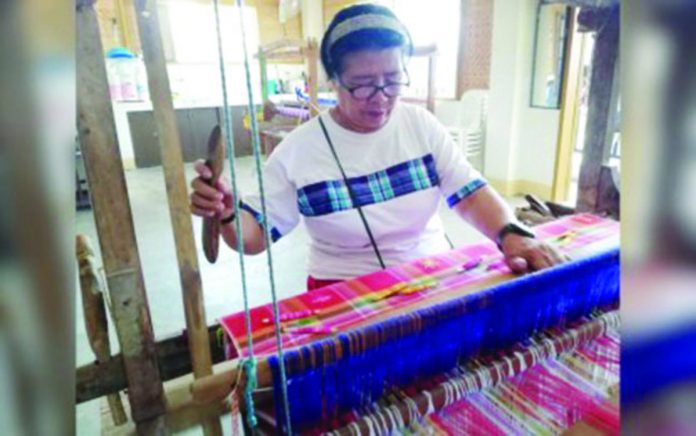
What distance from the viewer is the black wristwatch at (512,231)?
109 centimetres

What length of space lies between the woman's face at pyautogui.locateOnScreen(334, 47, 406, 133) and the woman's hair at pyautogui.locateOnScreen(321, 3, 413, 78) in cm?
2

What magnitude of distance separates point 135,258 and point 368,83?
2.44ft

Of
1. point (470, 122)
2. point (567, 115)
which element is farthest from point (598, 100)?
point (470, 122)

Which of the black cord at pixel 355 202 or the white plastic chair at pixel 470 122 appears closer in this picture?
the black cord at pixel 355 202

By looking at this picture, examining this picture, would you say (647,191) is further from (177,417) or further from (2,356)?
(177,417)

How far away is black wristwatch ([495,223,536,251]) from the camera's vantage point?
109cm

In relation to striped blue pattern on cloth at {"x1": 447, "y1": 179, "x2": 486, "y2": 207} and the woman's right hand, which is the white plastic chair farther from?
the woman's right hand

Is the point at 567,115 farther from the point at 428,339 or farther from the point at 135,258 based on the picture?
A: the point at 135,258

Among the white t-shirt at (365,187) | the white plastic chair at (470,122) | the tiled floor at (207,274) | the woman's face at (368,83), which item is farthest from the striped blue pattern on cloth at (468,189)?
the white plastic chair at (470,122)

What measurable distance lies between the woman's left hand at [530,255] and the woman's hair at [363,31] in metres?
0.57

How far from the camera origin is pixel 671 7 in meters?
0.15

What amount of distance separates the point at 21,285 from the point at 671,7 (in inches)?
8.5

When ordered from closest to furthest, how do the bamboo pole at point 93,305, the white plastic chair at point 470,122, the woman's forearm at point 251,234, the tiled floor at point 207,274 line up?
the bamboo pole at point 93,305 < the woman's forearm at point 251,234 < the tiled floor at point 207,274 < the white plastic chair at point 470,122

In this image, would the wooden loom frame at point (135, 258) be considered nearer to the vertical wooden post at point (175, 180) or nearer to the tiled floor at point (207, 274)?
the vertical wooden post at point (175, 180)
